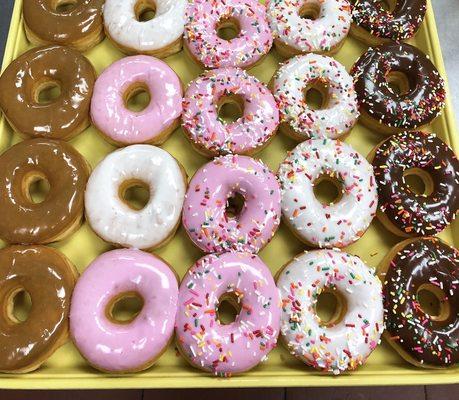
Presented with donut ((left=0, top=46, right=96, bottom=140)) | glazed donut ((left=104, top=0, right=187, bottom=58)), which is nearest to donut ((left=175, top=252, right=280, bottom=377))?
donut ((left=0, top=46, right=96, bottom=140))

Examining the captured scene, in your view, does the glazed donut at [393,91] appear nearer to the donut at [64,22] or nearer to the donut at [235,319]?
the donut at [235,319]

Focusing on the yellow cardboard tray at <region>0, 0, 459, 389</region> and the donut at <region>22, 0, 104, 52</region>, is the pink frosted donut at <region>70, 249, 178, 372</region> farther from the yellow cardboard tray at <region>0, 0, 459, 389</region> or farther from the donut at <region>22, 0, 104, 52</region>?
the donut at <region>22, 0, 104, 52</region>

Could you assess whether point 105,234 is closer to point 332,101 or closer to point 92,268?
point 92,268

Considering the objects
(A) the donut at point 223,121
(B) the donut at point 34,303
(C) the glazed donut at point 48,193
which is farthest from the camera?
(A) the donut at point 223,121

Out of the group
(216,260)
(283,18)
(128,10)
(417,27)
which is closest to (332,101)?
(283,18)

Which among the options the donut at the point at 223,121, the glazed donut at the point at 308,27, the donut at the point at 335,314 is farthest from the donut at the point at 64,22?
the donut at the point at 335,314

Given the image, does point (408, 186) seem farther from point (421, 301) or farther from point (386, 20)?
point (386, 20)

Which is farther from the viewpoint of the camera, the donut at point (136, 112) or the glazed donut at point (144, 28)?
the glazed donut at point (144, 28)
